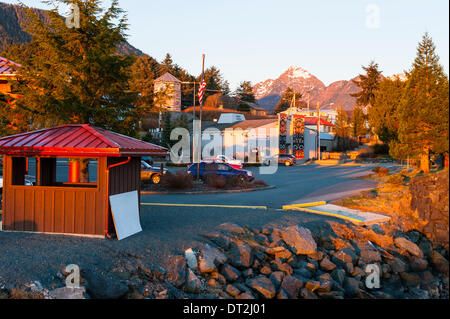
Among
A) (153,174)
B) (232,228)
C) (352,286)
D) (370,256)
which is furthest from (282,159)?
(352,286)

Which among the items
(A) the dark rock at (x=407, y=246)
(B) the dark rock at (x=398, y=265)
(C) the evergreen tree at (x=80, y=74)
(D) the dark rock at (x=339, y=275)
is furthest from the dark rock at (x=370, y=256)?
(C) the evergreen tree at (x=80, y=74)

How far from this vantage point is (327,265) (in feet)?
32.6

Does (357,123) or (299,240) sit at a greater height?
(357,123)

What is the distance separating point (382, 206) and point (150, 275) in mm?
10651

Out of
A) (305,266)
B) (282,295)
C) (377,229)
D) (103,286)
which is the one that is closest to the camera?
(103,286)

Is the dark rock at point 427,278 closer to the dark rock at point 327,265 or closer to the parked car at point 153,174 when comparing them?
the dark rock at point 327,265

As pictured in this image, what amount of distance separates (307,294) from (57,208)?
22.0 feet

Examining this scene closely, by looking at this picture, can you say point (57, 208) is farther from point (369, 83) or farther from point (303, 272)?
point (369, 83)

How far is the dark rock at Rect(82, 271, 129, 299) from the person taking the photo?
22.7 feet

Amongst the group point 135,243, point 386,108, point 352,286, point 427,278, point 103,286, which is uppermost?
point 386,108

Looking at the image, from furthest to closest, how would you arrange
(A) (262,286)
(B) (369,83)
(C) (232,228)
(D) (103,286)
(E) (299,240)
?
(B) (369,83)
(C) (232,228)
(E) (299,240)
(A) (262,286)
(D) (103,286)

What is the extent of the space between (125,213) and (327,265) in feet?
18.3

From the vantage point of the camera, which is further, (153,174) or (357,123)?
(357,123)
